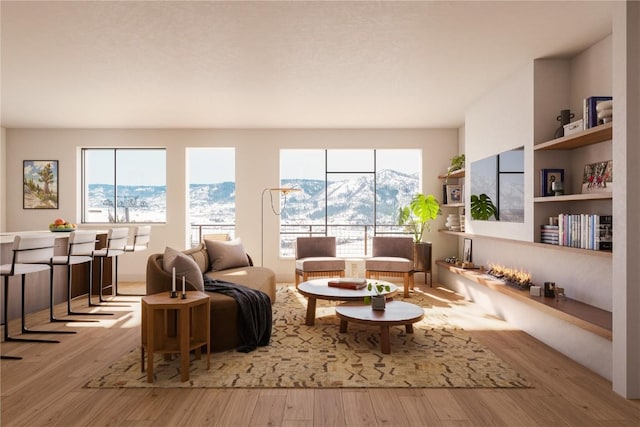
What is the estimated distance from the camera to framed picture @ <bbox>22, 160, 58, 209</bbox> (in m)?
7.07

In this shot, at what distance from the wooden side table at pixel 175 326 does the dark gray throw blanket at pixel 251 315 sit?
1.53ft

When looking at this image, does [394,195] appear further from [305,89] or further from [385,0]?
[385,0]

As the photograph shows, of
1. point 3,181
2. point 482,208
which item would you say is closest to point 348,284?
point 482,208

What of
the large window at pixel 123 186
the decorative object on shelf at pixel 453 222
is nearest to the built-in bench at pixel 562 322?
the decorative object on shelf at pixel 453 222

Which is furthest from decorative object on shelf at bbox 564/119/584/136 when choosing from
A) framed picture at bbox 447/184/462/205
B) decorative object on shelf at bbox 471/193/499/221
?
framed picture at bbox 447/184/462/205

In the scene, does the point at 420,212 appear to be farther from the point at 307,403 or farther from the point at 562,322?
the point at 307,403

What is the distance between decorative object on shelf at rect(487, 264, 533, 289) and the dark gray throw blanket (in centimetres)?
276

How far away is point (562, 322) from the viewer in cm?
342

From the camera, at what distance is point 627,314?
256 cm

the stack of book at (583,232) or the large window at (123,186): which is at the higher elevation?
the large window at (123,186)

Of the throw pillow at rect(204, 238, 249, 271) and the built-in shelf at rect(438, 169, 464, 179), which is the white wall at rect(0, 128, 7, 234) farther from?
the built-in shelf at rect(438, 169, 464, 179)

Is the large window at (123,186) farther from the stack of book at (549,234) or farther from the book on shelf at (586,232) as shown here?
the book on shelf at (586,232)

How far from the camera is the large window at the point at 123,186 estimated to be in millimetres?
7340

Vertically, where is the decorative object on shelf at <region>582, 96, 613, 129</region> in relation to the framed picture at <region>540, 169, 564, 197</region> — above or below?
above
